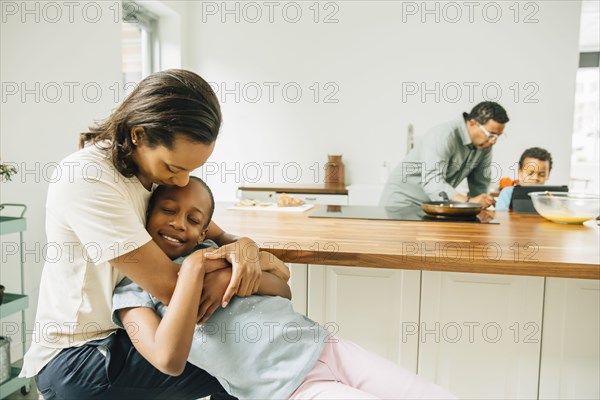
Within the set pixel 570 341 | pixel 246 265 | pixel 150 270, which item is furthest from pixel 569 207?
pixel 150 270

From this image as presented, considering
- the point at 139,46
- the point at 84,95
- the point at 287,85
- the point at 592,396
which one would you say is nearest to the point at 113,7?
the point at 84,95

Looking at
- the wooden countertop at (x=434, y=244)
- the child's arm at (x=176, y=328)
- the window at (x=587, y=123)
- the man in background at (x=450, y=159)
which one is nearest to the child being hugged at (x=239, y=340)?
the child's arm at (x=176, y=328)

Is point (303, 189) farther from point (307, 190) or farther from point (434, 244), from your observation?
point (434, 244)

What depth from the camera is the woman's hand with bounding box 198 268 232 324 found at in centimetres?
108

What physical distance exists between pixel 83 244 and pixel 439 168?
86.4 inches

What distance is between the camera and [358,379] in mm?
1133

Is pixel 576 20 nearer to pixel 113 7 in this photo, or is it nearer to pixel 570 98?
pixel 570 98

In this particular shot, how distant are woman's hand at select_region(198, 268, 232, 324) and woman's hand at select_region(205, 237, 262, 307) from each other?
0.02m

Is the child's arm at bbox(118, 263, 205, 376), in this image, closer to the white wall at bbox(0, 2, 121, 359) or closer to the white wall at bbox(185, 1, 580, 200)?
the white wall at bbox(0, 2, 121, 359)

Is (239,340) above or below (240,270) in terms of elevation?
below

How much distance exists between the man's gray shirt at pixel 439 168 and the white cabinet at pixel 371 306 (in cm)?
124

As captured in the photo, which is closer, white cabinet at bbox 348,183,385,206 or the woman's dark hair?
the woman's dark hair

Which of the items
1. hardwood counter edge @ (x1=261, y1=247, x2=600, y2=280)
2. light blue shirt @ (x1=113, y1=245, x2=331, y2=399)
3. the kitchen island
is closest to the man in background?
the kitchen island

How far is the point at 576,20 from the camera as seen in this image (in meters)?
4.09
